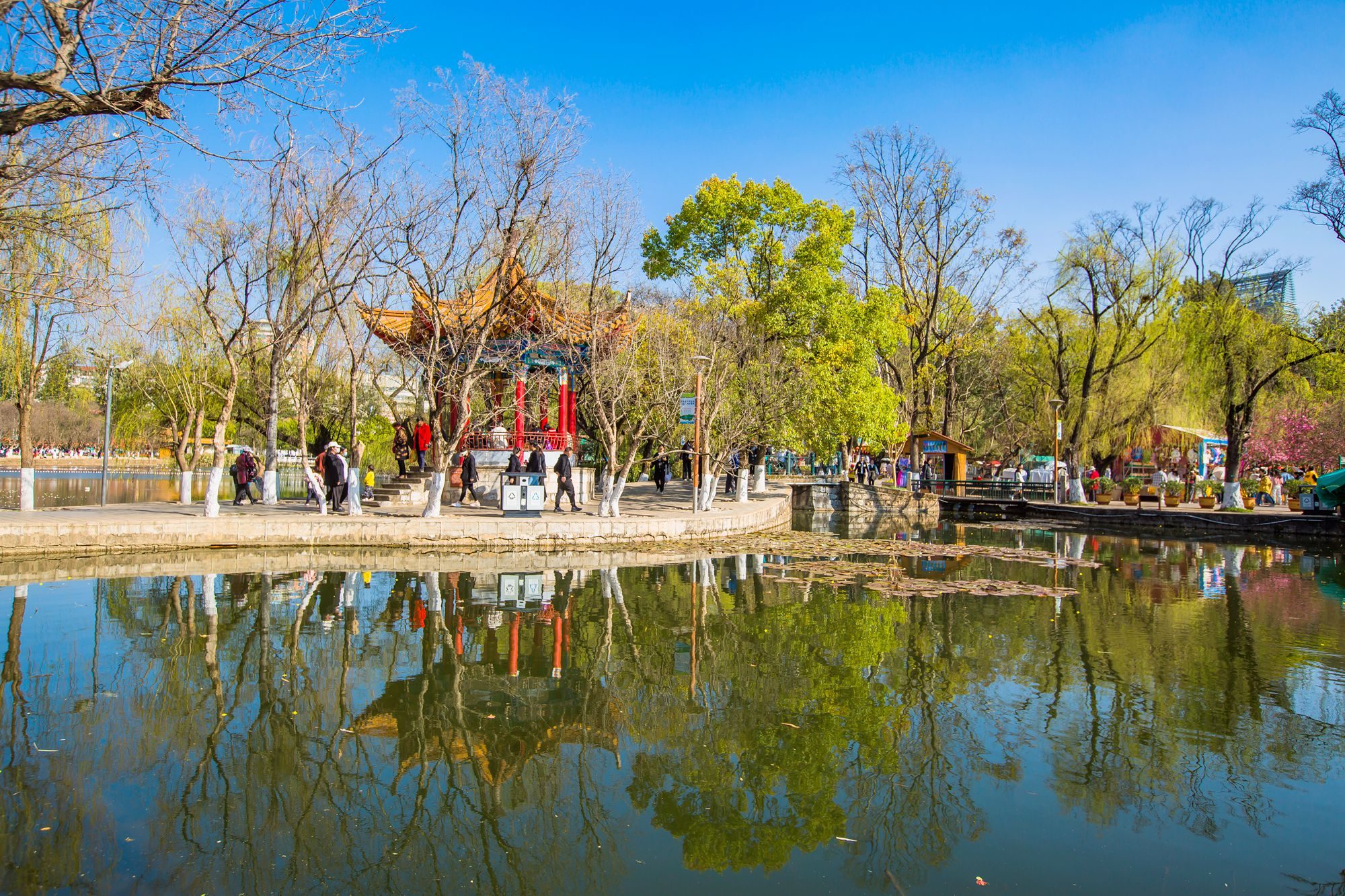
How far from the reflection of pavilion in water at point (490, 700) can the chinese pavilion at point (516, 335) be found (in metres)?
9.04

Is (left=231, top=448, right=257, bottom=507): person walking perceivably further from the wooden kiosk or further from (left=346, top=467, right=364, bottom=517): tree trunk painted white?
the wooden kiosk

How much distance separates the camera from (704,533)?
19.0m

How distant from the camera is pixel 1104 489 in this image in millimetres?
31141

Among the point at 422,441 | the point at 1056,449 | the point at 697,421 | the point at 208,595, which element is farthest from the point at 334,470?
the point at 1056,449

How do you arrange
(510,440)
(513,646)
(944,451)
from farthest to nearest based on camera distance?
(944,451) → (510,440) → (513,646)

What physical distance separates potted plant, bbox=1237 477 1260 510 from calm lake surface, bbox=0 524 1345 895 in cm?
2336

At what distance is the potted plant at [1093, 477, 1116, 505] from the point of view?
30594 millimetres

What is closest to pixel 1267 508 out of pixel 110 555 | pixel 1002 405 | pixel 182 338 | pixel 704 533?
pixel 1002 405

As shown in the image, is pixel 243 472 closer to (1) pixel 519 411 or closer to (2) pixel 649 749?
(1) pixel 519 411

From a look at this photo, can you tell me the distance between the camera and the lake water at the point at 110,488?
77.6 ft

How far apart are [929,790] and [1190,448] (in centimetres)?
3853

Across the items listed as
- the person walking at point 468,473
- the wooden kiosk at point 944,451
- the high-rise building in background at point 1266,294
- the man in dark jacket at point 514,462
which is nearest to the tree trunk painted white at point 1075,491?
the wooden kiosk at point 944,451

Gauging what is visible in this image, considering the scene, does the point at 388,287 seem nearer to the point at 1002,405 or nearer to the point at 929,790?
the point at 929,790

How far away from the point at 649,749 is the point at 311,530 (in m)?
11.4
